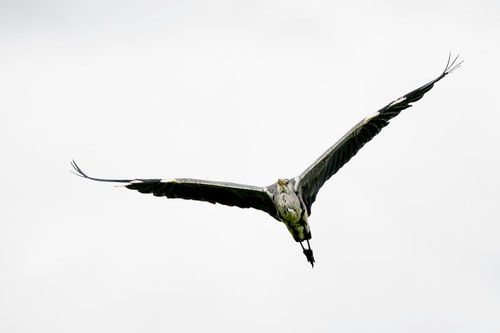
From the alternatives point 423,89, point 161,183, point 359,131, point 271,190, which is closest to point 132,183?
point 161,183

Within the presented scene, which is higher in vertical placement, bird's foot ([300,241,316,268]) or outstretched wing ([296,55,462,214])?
outstretched wing ([296,55,462,214])

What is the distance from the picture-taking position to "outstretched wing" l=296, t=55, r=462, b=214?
26531mm

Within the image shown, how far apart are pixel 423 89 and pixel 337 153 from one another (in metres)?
2.49

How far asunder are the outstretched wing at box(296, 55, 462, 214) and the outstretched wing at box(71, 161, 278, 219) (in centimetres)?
97

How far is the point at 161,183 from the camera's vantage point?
90.0 feet

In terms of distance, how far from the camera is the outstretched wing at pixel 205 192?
27250mm

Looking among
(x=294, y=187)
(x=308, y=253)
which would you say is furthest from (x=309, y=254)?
(x=294, y=187)

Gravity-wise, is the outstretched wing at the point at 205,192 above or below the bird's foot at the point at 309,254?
above

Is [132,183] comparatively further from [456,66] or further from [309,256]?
[456,66]

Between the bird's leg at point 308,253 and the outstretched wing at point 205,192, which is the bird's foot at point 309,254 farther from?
the outstretched wing at point 205,192

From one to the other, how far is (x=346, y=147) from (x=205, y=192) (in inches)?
139

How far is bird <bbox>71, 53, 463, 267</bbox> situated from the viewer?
26625 mm

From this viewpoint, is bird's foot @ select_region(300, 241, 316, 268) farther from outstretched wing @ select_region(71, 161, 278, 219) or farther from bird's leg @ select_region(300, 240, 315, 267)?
outstretched wing @ select_region(71, 161, 278, 219)

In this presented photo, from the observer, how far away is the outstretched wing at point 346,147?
26531mm
